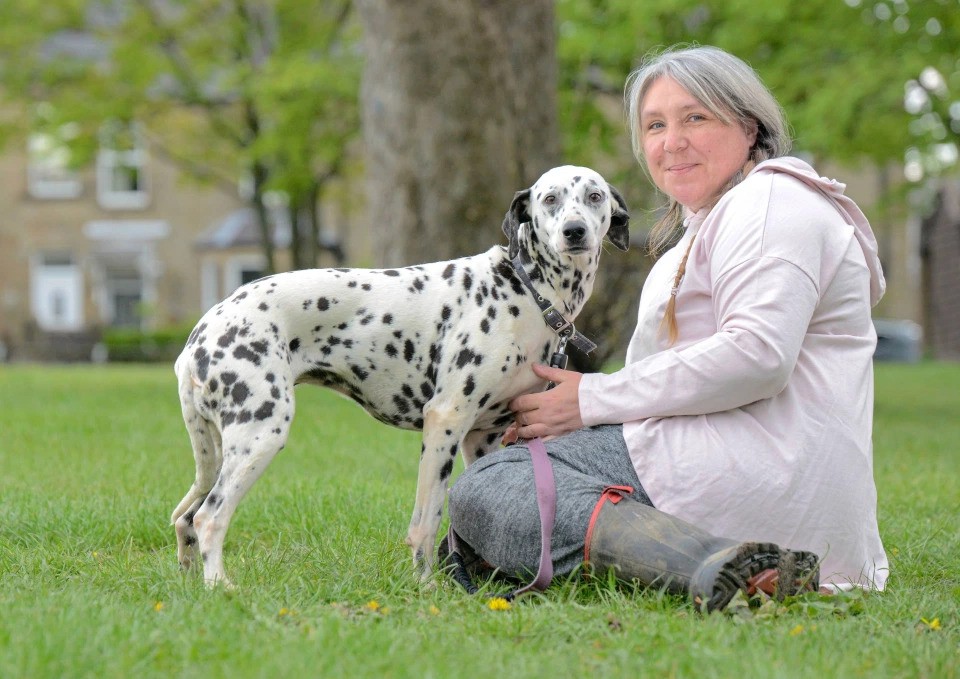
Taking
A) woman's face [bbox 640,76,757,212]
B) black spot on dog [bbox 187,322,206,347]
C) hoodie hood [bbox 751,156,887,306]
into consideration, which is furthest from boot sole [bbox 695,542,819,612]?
black spot on dog [bbox 187,322,206,347]

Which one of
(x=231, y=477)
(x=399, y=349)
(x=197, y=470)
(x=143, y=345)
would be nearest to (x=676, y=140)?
(x=399, y=349)

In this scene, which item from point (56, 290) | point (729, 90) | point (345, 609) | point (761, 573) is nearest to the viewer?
point (761, 573)

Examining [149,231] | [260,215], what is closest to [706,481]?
[260,215]

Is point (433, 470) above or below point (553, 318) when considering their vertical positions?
below

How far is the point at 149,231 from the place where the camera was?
122 feet

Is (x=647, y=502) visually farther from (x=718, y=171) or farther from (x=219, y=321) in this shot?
(x=219, y=321)

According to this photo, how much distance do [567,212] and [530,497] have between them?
3.80 feet

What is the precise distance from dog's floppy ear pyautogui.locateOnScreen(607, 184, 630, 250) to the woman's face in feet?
1.78

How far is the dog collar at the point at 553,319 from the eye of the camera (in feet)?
14.5

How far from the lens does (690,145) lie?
4.01 metres

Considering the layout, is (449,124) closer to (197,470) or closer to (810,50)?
(810,50)

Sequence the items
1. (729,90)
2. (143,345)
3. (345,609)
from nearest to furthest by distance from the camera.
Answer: (345,609)
(729,90)
(143,345)

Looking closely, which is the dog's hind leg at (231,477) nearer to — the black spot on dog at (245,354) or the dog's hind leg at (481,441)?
the black spot on dog at (245,354)

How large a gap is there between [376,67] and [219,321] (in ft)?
22.3
